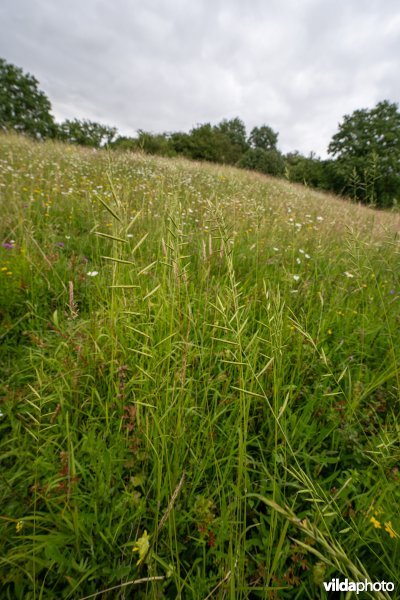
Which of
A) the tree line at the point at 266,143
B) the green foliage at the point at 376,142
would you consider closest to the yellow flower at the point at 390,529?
the tree line at the point at 266,143

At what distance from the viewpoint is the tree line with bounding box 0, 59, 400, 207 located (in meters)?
8.20

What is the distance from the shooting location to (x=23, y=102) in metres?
35.9

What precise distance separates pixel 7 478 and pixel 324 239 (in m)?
3.55

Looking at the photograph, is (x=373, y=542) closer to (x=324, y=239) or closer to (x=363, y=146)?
(x=324, y=239)

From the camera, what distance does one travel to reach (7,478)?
99cm

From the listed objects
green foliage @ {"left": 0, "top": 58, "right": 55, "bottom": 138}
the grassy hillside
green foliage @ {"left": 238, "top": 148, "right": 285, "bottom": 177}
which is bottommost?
the grassy hillside

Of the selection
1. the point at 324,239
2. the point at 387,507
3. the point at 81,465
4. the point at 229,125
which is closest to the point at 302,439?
the point at 387,507

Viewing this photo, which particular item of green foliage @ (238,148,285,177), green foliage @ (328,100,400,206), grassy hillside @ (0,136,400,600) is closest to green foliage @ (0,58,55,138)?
green foliage @ (238,148,285,177)

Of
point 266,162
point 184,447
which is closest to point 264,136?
point 266,162

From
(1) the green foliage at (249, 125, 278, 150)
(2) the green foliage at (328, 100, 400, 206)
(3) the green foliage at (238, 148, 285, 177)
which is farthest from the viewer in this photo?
(1) the green foliage at (249, 125, 278, 150)

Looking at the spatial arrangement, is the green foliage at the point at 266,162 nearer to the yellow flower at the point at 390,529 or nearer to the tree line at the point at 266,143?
the tree line at the point at 266,143

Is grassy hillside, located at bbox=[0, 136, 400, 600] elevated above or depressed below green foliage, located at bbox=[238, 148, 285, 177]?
below

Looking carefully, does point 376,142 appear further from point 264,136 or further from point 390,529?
point 264,136

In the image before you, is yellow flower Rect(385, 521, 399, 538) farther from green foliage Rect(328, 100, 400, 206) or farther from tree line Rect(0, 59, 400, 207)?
green foliage Rect(328, 100, 400, 206)
